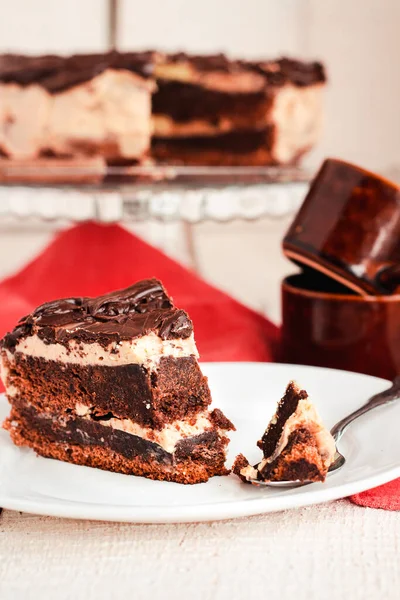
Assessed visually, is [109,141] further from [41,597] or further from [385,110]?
[385,110]

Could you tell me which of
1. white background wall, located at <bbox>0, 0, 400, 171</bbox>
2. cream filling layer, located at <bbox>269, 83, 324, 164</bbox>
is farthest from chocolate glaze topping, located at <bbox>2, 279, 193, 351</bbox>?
white background wall, located at <bbox>0, 0, 400, 171</bbox>

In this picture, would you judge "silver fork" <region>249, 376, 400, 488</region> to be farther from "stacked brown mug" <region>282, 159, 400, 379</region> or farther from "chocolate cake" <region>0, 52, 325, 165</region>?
"chocolate cake" <region>0, 52, 325, 165</region>

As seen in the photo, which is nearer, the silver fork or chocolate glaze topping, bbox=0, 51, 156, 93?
the silver fork

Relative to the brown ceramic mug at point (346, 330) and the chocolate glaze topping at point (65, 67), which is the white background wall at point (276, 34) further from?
the brown ceramic mug at point (346, 330)

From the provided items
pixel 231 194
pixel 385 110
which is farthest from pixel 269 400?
pixel 385 110

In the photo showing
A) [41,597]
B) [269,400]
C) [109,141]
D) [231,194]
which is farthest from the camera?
[109,141]
